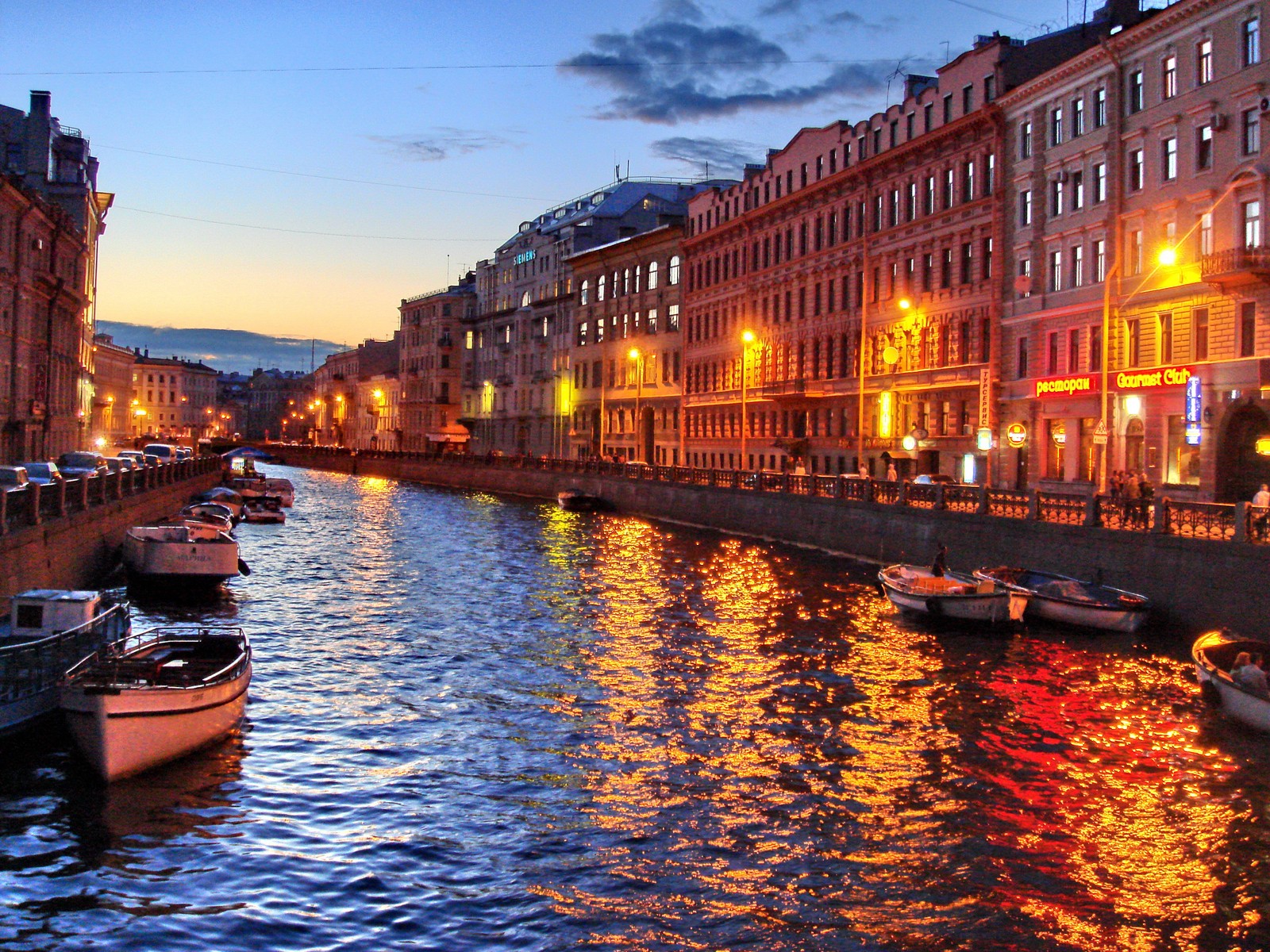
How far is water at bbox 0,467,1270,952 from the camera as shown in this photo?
14.2m

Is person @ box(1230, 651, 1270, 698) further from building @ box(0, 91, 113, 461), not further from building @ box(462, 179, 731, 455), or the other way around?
building @ box(462, 179, 731, 455)

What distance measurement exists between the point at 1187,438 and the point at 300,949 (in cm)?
3831

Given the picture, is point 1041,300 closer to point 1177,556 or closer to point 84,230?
point 1177,556

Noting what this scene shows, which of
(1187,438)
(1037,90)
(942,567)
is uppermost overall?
(1037,90)

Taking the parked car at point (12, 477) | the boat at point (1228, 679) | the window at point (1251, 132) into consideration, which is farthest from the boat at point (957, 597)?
the parked car at point (12, 477)

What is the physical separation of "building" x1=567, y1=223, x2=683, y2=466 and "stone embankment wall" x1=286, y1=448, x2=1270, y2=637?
19.8 meters

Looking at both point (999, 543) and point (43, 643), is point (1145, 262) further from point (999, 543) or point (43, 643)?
point (43, 643)

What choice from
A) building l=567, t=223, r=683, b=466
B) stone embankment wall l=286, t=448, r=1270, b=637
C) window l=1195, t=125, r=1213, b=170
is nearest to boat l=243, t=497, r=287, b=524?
stone embankment wall l=286, t=448, r=1270, b=637

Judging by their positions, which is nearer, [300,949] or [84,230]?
Result: [300,949]

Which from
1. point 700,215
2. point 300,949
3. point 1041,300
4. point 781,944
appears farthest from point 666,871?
point 700,215

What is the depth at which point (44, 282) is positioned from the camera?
68812 mm

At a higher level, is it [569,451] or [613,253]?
[613,253]

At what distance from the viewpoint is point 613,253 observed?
109 meters

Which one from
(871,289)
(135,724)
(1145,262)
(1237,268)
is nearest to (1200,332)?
(1237,268)
